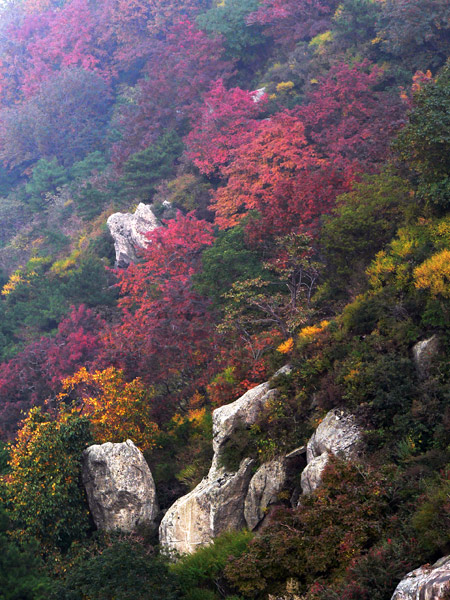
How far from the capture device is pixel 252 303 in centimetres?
1764

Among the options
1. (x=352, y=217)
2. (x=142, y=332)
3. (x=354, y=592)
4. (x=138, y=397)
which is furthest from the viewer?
(x=142, y=332)

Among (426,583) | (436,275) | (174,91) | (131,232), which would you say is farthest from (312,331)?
(174,91)

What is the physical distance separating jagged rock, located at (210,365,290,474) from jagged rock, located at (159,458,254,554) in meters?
0.60

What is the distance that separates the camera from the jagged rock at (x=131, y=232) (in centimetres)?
2970

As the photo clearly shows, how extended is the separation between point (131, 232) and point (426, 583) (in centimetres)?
2515

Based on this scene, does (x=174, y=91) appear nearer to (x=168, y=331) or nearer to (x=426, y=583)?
(x=168, y=331)

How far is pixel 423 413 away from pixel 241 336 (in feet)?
24.4

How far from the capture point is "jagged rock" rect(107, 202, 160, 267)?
29703 millimetres

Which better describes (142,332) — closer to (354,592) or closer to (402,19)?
(354,592)

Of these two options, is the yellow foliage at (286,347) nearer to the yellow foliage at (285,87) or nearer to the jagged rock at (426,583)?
the jagged rock at (426,583)

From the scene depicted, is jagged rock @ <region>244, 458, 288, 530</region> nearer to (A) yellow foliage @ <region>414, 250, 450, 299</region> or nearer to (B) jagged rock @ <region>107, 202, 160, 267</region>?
(A) yellow foliage @ <region>414, 250, 450, 299</region>

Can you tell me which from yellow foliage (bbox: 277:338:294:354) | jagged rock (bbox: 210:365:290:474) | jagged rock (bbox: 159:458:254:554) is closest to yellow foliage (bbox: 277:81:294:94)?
yellow foliage (bbox: 277:338:294:354)

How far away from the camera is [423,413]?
36.0 feet

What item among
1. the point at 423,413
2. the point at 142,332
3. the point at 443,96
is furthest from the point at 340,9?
the point at 423,413
